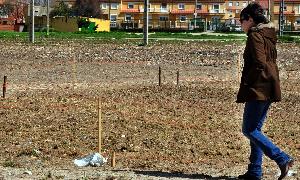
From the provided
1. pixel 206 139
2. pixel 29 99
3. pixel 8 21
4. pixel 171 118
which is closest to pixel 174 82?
pixel 29 99

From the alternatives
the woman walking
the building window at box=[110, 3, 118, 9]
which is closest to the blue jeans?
the woman walking

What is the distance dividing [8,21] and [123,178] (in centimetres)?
9399

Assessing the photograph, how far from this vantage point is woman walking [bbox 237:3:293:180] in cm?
780

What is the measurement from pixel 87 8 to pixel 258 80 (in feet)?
362

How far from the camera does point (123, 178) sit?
789cm

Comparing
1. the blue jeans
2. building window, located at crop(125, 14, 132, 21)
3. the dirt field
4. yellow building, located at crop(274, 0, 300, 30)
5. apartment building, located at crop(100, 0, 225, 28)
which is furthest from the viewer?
building window, located at crop(125, 14, 132, 21)

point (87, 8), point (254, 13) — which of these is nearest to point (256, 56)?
point (254, 13)

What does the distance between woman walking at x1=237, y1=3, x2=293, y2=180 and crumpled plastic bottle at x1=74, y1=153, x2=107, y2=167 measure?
5.82 ft

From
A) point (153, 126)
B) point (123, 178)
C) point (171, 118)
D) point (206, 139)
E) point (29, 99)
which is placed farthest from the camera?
point (29, 99)

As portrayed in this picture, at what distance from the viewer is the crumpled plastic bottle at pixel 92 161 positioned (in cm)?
886

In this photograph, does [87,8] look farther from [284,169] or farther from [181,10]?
[284,169]

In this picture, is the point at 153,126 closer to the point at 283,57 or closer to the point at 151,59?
the point at 151,59

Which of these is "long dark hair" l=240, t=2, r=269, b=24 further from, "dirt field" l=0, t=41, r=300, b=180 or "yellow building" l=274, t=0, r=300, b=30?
"yellow building" l=274, t=0, r=300, b=30

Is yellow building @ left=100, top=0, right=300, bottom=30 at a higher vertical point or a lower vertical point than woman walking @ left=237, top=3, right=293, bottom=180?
higher
